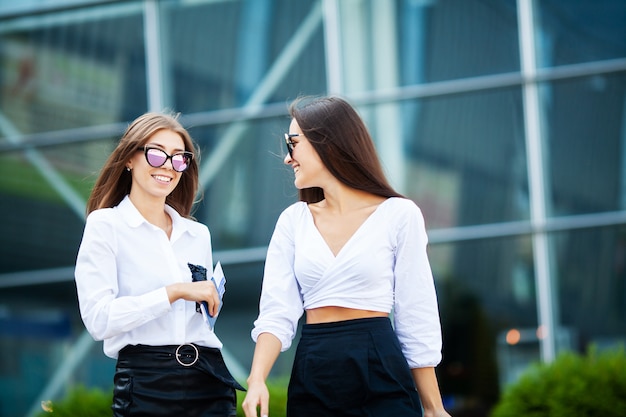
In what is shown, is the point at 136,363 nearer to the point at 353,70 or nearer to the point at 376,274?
the point at 376,274

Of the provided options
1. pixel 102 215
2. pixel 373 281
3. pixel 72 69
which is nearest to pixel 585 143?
pixel 72 69

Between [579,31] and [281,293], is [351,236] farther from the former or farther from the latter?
[579,31]

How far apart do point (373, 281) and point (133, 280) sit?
2.59 feet

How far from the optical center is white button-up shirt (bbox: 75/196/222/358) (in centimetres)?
314

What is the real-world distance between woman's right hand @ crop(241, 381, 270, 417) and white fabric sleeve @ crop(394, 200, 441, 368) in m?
0.49

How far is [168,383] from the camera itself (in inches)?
126

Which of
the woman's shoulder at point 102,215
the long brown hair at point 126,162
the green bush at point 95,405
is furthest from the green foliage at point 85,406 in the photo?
the woman's shoulder at point 102,215

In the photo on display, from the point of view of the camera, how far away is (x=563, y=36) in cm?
Result: 920

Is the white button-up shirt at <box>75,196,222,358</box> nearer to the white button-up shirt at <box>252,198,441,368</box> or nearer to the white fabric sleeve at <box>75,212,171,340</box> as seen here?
the white fabric sleeve at <box>75,212,171,340</box>

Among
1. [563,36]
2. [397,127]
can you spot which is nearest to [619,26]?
[563,36]

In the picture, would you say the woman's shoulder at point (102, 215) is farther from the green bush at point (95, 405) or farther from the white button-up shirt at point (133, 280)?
the green bush at point (95, 405)

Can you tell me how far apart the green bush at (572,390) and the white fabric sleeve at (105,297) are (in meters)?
3.48

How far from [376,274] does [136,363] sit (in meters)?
0.82

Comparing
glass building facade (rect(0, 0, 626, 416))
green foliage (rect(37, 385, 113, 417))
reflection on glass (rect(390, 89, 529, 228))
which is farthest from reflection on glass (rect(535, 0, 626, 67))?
green foliage (rect(37, 385, 113, 417))
